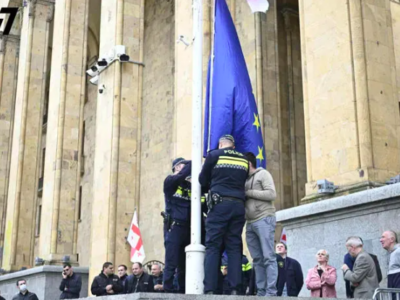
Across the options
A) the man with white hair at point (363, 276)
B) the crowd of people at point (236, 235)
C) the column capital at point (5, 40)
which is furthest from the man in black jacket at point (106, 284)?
the column capital at point (5, 40)

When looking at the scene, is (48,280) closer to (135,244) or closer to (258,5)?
(135,244)

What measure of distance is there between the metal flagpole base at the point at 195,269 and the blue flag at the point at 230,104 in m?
1.49

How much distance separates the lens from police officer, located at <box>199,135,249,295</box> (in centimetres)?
700

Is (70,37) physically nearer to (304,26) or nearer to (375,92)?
(304,26)

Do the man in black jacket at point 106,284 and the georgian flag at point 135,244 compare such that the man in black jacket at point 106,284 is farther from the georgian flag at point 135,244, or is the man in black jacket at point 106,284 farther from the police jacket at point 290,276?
the police jacket at point 290,276

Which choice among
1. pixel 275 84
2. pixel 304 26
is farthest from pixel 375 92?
pixel 275 84

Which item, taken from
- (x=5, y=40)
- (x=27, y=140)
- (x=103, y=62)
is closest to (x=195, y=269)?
(x=103, y=62)

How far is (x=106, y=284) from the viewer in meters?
12.2

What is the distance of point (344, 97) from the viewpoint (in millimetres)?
9789

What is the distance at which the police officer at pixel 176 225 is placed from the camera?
7.97 m

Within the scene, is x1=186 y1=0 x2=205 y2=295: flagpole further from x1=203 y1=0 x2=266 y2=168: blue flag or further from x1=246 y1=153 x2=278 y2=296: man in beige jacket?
x1=246 y1=153 x2=278 y2=296: man in beige jacket

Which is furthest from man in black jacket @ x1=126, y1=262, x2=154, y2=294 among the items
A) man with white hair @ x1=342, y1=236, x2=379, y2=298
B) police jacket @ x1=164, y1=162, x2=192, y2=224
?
man with white hair @ x1=342, y1=236, x2=379, y2=298

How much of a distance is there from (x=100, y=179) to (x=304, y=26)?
7882mm

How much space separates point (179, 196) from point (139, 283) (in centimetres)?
410
